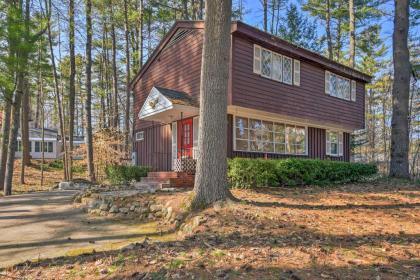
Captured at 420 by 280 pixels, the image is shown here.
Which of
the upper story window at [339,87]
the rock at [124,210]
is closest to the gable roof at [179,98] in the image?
the rock at [124,210]

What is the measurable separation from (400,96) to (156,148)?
987cm

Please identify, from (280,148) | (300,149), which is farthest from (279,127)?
(300,149)

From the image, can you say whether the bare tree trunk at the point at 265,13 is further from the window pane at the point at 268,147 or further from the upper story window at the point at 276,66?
the window pane at the point at 268,147

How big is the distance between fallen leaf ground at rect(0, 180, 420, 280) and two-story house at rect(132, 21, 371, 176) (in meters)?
5.64

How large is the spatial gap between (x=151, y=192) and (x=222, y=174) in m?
3.55

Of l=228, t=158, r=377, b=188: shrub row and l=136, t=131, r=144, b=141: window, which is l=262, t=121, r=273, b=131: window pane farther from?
l=136, t=131, r=144, b=141: window

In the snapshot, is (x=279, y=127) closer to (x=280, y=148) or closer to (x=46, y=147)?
(x=280, y=148)

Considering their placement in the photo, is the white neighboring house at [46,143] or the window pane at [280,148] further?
the white neighboring house at [46,143]

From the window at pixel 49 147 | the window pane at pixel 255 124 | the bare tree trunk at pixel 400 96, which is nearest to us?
the bare tree trunk at pixel 400 96

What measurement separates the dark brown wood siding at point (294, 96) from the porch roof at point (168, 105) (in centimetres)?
168

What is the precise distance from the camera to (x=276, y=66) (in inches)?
479

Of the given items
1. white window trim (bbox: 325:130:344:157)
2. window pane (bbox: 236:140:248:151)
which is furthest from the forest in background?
window pane (bbox: 236:140:248:151)

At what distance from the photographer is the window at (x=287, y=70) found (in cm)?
1249

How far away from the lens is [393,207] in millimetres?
6570
